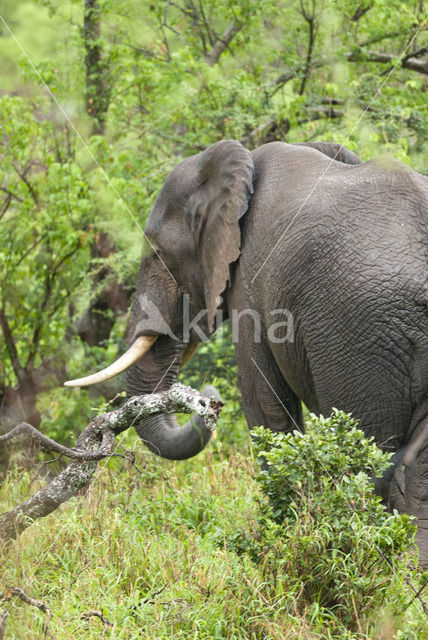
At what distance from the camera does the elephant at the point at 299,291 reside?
443 centimetres

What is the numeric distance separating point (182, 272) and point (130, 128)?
4643 millimetres

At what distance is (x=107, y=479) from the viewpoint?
6.38 m

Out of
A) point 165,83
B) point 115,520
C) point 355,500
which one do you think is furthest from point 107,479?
point 165,83

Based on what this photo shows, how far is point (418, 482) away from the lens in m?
4.43

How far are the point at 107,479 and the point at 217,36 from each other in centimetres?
623

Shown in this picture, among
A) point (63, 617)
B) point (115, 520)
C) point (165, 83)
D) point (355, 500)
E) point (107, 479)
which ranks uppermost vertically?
point (165, 83)

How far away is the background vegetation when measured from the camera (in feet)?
27.7

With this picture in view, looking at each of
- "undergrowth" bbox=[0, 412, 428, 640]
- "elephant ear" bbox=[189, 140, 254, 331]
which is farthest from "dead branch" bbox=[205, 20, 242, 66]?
"undergrowth" bbox=[0, 412, 428, 640]

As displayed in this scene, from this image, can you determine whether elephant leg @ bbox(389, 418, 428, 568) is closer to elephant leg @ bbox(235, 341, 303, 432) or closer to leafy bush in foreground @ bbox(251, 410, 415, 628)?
leafy bush in foreground @ bbox(251, 410, 415, 628)

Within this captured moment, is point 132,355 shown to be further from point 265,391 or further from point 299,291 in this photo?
point 299,291

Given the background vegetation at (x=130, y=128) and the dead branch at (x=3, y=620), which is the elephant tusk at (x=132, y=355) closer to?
the background vegetation at (x=130, y=128)

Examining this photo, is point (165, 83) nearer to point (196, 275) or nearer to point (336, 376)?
point (196, 275)

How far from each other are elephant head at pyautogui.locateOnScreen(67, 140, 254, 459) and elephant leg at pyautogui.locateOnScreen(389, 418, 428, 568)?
1.60 metres

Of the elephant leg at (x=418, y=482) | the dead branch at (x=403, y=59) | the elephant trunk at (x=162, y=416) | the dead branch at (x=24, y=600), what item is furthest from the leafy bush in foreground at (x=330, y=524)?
the dead branch at (x=403, y=59)
